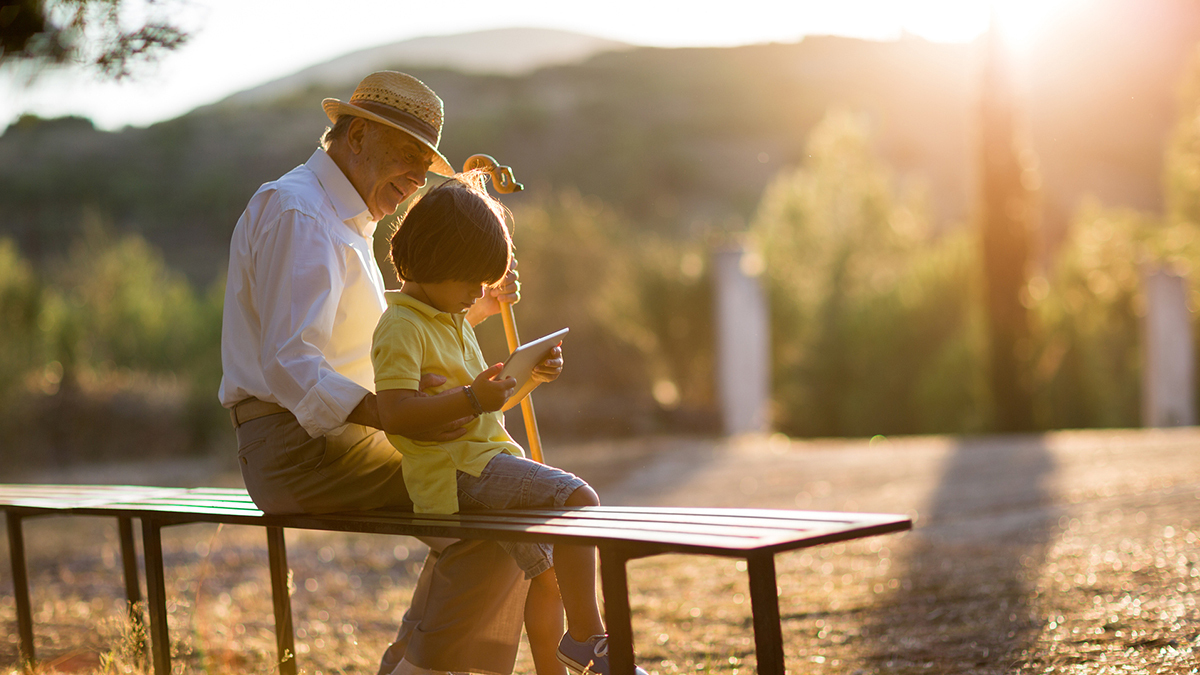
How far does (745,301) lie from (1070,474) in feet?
15.6

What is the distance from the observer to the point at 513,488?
7.96ft

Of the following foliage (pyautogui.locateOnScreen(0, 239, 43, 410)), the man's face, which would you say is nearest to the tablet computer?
the man's face

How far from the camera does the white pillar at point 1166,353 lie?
12.9 meters

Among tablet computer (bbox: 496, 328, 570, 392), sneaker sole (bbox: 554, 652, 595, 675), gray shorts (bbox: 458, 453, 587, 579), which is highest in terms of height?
tablet computer (bbox: 496, 328, 570, 392)

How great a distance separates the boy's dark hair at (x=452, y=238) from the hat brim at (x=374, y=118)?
0.87ft

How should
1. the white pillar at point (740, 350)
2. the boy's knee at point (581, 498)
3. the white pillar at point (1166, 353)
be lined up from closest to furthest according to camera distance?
the boy's knee at point (581, 498), the white pillar at point (740, 350), the white pillar at point (1166, 353)

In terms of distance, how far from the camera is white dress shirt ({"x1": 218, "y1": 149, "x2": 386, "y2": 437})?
239 cm

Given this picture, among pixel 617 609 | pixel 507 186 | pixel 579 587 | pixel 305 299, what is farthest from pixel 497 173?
pixel 617 609

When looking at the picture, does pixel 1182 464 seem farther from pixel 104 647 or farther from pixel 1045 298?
pixel 1045 298

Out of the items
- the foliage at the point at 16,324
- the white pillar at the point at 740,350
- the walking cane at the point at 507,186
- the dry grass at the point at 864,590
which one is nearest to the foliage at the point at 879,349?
the white pillar at the point at 740,350

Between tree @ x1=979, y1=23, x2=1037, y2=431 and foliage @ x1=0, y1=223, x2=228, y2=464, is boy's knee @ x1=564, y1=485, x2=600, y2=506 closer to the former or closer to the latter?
foliage @ x1=0, y1=223, x2=228, y2=464

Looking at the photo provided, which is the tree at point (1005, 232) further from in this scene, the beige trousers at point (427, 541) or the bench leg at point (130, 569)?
the bench leg at point (130, 569)

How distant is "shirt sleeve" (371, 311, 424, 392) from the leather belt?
43 cm

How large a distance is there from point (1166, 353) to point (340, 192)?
41.0 feet
